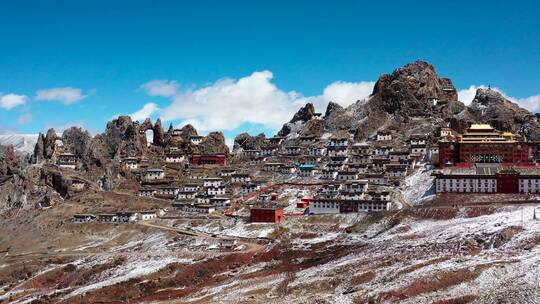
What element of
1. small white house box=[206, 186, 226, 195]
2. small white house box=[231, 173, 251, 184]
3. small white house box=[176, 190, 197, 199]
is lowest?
small white house box=[176, 190, 197, 199]

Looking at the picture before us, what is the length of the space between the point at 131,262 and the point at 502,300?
253 feet

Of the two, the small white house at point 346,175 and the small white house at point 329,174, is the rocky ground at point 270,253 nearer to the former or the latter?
the small white house at point 346,175

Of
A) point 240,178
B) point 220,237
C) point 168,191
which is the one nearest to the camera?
point 220,237

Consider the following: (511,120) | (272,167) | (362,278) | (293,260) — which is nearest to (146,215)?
(272,167)

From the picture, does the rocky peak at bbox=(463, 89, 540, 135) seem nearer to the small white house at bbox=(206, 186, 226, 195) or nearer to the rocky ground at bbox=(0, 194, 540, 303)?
the rocky ground at bbox=(0, 194, 540, 303)

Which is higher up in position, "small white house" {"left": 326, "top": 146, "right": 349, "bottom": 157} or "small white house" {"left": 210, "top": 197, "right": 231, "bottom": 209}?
"small white house" {"left": 326, "top": 146, "right": 349, "bottom": 157}

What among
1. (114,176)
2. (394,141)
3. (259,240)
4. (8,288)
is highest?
(394,141)

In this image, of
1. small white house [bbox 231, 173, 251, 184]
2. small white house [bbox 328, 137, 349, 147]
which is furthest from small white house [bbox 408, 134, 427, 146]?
small white house [bbox 231, 173, 251, 184]

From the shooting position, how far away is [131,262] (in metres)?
117

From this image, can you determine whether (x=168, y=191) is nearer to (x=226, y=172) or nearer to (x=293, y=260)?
(x=226, y=172)

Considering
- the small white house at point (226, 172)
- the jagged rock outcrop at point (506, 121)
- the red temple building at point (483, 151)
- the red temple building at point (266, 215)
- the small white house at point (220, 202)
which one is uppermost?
the jagged rock outcrop at point (506, 121)

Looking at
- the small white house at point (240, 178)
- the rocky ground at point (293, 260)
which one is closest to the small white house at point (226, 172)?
the small white house at point (240, 178)

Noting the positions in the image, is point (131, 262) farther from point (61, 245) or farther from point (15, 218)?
point (15, 218)

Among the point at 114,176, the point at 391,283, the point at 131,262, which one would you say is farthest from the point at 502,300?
the point at 114,176
